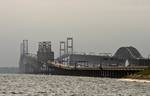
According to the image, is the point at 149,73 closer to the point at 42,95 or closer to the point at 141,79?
the point at 141,79

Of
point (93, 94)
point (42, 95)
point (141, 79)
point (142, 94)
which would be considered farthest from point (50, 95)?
point (141, 79)

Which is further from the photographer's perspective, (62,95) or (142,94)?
(142,94)

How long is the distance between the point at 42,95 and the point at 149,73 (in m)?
96.7

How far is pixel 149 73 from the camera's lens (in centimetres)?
19788

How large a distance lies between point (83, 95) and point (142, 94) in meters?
12.0

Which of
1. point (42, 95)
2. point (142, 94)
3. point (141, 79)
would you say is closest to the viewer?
point (42, 95)

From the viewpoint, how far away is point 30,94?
10650 centimetres

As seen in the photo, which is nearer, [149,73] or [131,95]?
[131,95]

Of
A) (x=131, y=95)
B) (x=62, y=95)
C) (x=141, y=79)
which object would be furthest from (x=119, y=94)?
(x=141, y=79)

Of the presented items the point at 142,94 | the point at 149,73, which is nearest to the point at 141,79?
the point at 149,73

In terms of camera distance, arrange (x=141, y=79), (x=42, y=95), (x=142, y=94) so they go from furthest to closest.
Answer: (x=141, y=79) < (x=142, y=94) < (x=42, y=95)

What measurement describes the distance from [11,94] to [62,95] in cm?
804

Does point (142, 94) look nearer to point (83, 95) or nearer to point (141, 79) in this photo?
point (83, 95)

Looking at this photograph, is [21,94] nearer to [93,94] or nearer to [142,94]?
[93,94]
